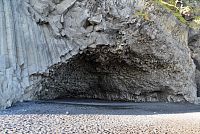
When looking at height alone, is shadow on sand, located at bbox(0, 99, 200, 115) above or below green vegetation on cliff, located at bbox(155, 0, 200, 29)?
below

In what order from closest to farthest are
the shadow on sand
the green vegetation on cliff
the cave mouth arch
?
the shadow on sand, the cave mouth arch, the green vegetation on cliff

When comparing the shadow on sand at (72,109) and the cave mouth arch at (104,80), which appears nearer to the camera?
the shadow on sand at (72,109)

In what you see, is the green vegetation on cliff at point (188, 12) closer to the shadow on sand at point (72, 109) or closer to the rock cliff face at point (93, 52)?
the rock cliff face at point (93, 52)

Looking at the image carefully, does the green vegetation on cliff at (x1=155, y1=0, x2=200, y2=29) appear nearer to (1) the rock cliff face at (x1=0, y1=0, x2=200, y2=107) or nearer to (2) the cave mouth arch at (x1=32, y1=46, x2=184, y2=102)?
(1) the rock cliff face at (x1=0, y1=0, x2=200, y2=107)

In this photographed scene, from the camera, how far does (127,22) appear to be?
67.6 ft

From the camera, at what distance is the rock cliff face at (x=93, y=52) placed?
16.0m

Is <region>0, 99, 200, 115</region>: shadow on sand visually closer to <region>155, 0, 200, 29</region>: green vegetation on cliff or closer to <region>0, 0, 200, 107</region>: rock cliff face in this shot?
<region>0, 0, 200, 107</region>: rock cliff face

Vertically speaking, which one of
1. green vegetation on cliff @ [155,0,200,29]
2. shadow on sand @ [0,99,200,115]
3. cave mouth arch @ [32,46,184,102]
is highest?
green vegetation on cliff @ [155,0,200,29]

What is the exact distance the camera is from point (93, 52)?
21.3 metres

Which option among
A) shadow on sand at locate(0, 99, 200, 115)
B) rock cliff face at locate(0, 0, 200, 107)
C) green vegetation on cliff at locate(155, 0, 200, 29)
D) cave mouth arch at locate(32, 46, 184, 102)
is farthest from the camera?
green vegetation on cliff at locate(155, 0, 200, 29)

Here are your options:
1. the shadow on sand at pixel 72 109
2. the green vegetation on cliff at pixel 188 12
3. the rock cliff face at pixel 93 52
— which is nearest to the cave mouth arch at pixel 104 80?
the rock cliff face at pixel 93 52

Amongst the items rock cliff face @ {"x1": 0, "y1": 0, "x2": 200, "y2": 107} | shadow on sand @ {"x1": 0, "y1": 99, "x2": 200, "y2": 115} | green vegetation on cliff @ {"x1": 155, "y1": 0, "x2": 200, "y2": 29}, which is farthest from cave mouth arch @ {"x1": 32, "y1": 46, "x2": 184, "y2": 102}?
green vegetation on cliff @ {"x1": 155, "y1": 0, "x2": 200, "y2": 29}

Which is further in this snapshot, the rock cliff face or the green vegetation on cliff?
the green vegetation on cliff

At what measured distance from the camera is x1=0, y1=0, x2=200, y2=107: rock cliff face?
52.5 ft
